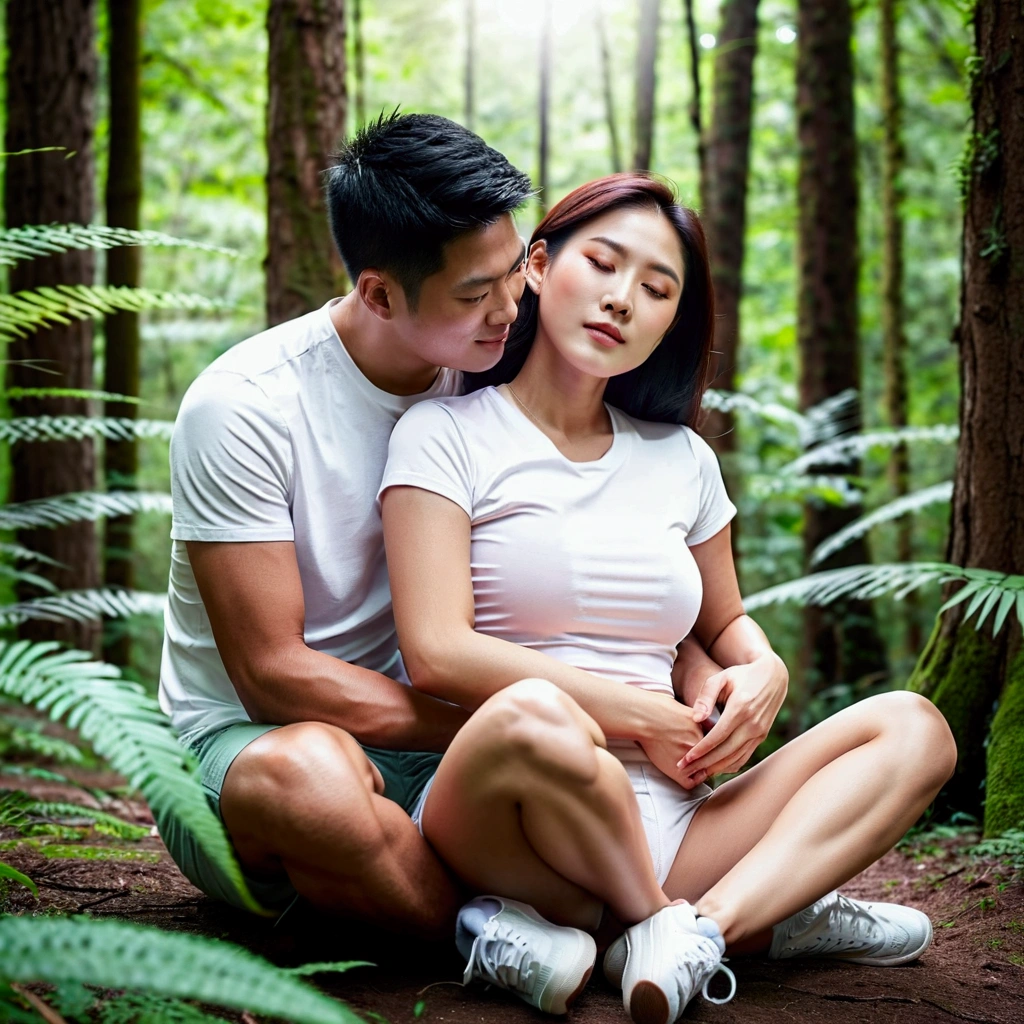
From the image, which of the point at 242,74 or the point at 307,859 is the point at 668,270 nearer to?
the point at 307,859

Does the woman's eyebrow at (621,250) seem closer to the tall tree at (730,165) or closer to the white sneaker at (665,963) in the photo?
the white sneaker at (665,963)

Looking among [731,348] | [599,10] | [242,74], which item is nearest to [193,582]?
[731,348]

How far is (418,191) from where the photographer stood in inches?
99.7

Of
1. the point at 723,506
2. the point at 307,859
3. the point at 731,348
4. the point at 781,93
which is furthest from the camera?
the point at 781,93

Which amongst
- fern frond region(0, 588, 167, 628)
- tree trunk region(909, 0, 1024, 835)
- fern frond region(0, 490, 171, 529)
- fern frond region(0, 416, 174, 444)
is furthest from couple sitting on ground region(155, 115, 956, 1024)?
fern frond region(0, 588, 167, 628)

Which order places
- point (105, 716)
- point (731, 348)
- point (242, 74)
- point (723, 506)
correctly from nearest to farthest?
point (105, 716), point (723, 506), point (731, 348), point (242, 74)

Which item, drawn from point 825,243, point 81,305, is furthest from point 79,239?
point 825,243

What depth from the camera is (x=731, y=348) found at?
22.4 ft

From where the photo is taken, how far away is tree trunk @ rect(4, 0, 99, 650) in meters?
5.57

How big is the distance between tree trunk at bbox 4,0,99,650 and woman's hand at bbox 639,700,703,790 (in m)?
4.05

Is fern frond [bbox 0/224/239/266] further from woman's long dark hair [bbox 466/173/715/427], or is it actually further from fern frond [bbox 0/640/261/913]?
fern frond [bbox 0/640/261/913]

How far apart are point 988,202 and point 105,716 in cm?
316

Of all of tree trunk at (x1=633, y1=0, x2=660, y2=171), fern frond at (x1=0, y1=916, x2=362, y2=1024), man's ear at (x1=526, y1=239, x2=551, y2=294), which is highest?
tree trunk at (x1=633, y1=0, x2=660, y2=171)

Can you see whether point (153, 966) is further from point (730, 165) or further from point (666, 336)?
point (730, 165)
